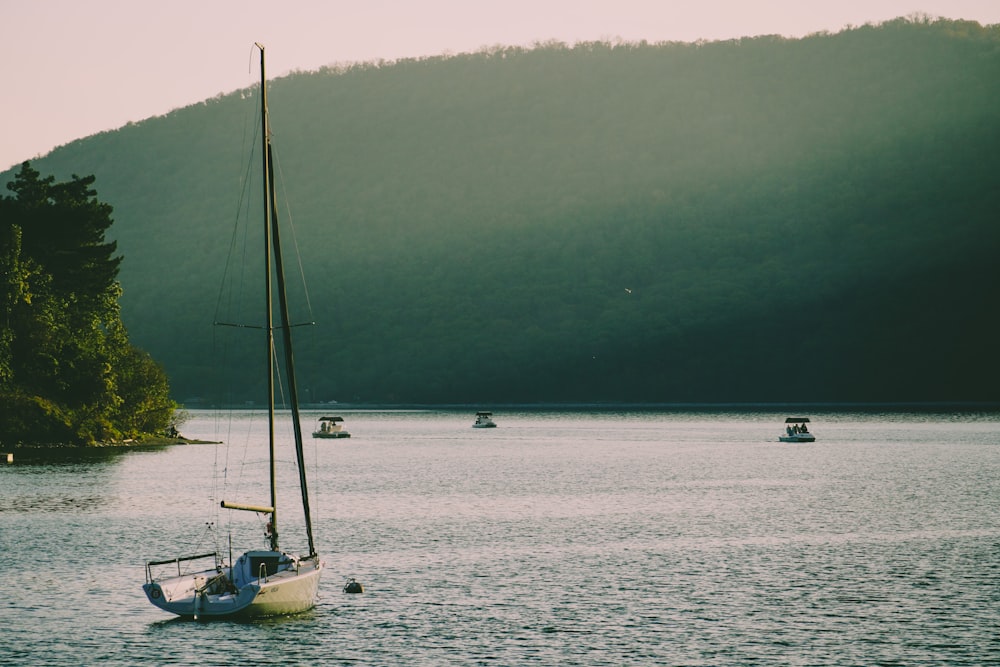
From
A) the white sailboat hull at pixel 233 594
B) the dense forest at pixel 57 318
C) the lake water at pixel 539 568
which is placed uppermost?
the dense forest at pixel 57 318

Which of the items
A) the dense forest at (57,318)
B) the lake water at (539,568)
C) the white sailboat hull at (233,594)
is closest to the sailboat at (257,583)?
the white sailboat hull at (233,594)

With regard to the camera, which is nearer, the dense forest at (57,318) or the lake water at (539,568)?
the lake water at (539,568)

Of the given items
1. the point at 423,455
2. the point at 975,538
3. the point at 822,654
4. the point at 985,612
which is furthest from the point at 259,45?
the point at 423,455

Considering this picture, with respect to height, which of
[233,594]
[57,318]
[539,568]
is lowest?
[539,568]

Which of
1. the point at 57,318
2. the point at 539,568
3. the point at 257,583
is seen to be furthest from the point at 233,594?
the point at 57,318

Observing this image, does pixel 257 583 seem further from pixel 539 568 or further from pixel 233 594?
pixel 539 568

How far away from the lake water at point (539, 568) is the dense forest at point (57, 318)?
46.4 feet

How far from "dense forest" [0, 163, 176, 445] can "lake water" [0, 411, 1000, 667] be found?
1414 cm

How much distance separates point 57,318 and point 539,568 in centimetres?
10228

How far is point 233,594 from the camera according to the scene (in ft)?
165

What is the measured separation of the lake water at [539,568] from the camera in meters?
47.2

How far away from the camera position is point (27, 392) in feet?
480

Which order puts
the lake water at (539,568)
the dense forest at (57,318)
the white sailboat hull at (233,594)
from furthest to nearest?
the dense forest at (57,318) → the white sailboat hull at (233,594) → the lake water at (539,568)

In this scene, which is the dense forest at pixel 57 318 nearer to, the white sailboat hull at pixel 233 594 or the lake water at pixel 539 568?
the lake water at pixel 539 568
